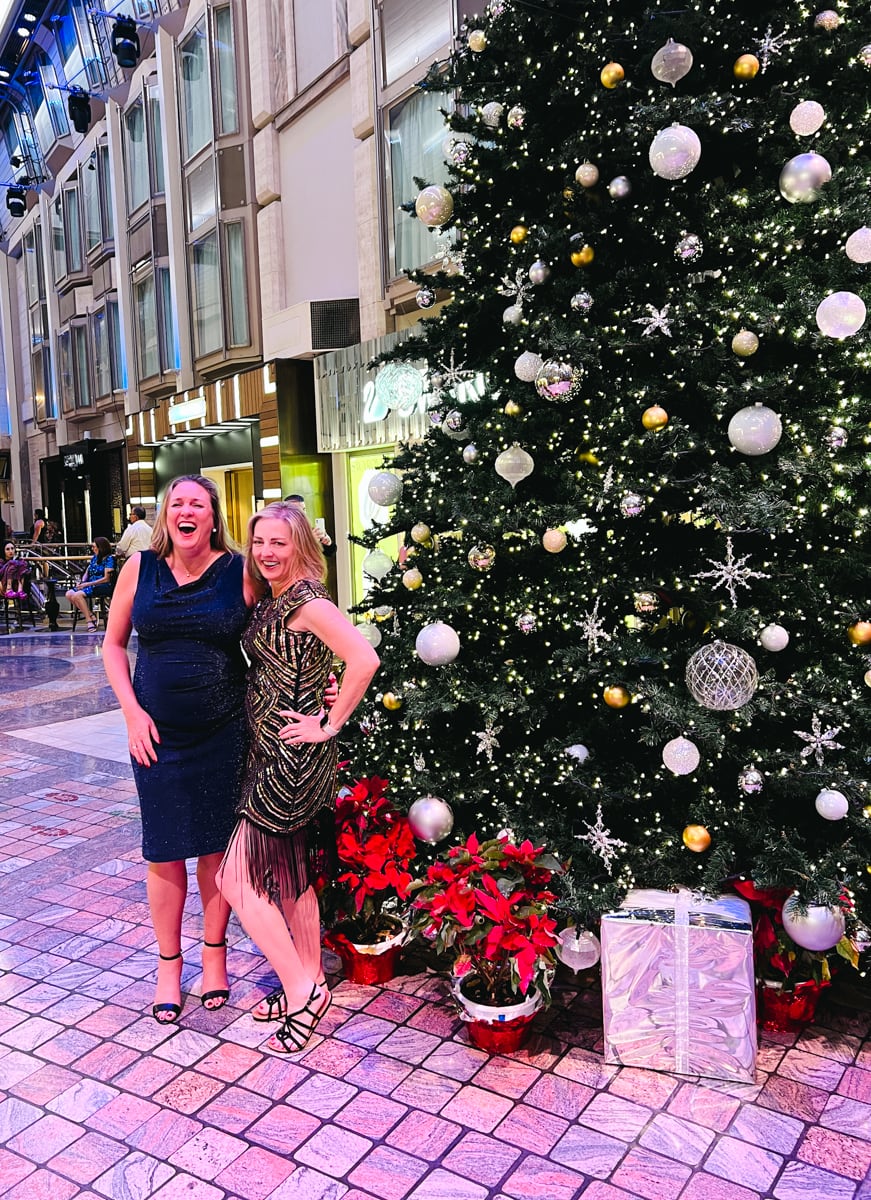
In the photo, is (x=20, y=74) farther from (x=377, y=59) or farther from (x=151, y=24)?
(x=377, y=59)

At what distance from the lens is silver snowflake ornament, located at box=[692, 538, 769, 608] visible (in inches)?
109

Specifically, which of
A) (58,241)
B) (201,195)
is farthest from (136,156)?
(58,241)

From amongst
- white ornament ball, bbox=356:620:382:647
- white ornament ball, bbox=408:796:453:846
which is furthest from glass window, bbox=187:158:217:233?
white ornament ball, bbox=408:796:453:846

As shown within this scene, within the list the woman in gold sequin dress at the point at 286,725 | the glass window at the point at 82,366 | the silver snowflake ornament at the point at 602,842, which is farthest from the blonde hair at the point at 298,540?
the glass window at the point at 82,366

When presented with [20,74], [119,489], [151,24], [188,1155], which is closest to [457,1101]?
[188,1155]

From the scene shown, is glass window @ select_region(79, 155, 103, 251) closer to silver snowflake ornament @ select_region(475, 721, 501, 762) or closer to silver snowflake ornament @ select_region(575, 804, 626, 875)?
silver snowflake ornament @ select_region(475, 721, 501, 762)

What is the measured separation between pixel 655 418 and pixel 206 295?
1399cm

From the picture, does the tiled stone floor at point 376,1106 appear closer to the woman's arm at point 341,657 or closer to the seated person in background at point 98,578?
the woman's arm at point 341,657

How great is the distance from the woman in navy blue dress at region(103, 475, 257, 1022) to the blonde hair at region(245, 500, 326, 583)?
169 mm

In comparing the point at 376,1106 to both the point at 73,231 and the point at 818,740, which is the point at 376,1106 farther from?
the point at 73,231

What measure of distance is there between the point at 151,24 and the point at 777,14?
17838 mm

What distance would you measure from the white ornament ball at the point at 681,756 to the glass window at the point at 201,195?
1398 cm

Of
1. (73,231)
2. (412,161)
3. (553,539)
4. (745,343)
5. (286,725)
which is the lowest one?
(286,725)

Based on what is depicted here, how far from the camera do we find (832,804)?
105 inches
